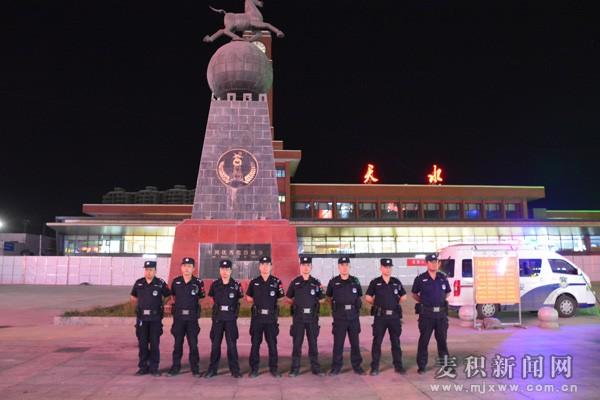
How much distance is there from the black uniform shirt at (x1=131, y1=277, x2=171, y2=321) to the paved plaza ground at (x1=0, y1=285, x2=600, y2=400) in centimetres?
94

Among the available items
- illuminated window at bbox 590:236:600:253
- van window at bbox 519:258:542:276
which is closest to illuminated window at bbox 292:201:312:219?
illuminated window at bbox 590:236:600:253

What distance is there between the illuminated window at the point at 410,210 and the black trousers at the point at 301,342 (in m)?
46.4

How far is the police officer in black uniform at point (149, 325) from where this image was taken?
715 centimetres

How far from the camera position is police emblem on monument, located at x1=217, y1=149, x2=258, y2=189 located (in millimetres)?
16344

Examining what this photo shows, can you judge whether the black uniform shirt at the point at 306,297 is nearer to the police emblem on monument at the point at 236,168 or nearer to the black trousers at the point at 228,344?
the black trousers at the point at 228,344

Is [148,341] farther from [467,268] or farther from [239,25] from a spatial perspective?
[239,25]

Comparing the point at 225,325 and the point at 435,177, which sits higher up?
the point at 435,177

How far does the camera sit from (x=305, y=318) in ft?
24.0

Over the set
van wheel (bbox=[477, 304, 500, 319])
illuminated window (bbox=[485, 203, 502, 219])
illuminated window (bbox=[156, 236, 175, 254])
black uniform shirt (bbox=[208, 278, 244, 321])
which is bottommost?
van wheel (bbox=[477, 304, 500, 319])

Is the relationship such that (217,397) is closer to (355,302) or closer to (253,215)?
(355,302)

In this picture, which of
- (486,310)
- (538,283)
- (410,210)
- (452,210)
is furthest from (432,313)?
(452,210)

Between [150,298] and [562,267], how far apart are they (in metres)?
12.6

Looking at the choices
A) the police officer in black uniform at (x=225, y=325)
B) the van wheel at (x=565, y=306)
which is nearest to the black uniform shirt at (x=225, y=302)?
the police officer in black uniform at (x=225, y=325)

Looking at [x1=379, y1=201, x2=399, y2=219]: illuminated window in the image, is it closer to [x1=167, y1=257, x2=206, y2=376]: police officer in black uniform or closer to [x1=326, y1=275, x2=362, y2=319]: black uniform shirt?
[x1=326, y1=275, x2=362, y2=319]: black uniform shirt
